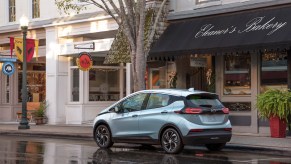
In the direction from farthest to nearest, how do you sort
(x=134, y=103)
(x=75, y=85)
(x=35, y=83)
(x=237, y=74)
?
(x=35, y=83), (x=75, y=85), (x=237, y=74), (x=134, y=103)

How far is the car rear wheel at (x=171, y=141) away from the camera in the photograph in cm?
1347

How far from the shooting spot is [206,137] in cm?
1349

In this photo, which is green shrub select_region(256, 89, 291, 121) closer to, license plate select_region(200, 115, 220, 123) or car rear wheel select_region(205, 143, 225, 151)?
car rear wheel select_region(205, 143, 225, 151)

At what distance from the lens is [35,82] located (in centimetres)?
2964

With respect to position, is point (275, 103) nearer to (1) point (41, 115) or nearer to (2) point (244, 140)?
(2) point (244, 140)

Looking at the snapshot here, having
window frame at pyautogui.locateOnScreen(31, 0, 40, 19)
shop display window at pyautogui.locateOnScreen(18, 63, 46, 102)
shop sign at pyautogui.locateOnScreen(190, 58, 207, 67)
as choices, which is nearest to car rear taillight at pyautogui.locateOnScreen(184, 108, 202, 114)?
shop sign at pyautogui.locateOnScreen(190, 58, 207, 67)

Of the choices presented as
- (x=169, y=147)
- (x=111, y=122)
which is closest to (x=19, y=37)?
(x=111, y=122)

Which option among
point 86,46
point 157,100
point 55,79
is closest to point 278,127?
point 157,100

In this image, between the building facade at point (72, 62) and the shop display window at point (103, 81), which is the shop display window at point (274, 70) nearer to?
the building facade at point (72, 62)

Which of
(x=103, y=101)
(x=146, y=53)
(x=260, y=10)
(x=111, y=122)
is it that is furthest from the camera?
(x=103, y=101)

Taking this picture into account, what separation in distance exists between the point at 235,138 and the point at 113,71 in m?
10.3

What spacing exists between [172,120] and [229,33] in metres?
5.30

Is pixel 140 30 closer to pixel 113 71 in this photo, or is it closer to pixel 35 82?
pixel 113 71

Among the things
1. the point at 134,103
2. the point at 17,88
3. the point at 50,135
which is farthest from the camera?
the point at 17,88
